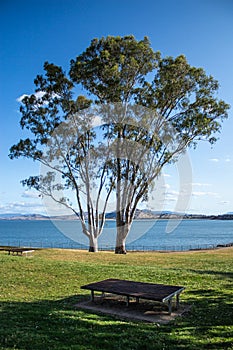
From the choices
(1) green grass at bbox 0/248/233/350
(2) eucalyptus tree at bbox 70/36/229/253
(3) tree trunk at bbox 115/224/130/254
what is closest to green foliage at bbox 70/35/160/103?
(2) eucalyptus tree at bbox 70/36/229/253

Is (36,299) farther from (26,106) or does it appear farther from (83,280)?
(26,106)

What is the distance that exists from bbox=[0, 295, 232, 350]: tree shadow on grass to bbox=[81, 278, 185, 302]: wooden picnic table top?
1.93ft

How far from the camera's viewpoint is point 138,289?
7910 mm

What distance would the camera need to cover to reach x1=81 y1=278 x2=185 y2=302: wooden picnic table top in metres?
7.19

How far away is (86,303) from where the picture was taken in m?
8.33

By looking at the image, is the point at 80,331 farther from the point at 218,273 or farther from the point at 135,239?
the point at 135,239

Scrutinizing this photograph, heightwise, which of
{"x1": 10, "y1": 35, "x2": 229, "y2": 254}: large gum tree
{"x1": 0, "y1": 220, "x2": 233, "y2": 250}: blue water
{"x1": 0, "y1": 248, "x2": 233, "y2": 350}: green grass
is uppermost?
{"x1": 10, "y1": 35, "x2": 229, "y2": 254}: large gum tree

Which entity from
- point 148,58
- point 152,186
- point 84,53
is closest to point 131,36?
point 148,58

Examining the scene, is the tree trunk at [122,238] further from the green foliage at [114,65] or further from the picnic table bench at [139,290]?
the picnic table bench at [139,290]

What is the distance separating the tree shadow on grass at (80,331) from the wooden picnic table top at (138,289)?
587 mm

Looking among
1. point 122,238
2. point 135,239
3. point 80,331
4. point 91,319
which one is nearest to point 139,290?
point 91,319

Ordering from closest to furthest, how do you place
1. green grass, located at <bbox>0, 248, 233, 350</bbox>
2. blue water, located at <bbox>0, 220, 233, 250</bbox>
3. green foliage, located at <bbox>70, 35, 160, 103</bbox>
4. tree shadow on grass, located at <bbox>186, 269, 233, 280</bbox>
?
green grass, located at <bbox>0, 248, 233, 350</bbox> < tree shadow on grass, located at <bbox>186, 269, 233, 280</bbox> < green foliage, located at <bbox>70, 35, 160, 103</bbox> < blue water, located at <bbox>0, 220, 233, 250</bbox>

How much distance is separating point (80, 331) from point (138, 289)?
229 centimetres

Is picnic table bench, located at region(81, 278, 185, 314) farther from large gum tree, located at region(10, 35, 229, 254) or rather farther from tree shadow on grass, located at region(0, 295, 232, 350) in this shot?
large gum tree, located at region(10, 35, 229, 254)
